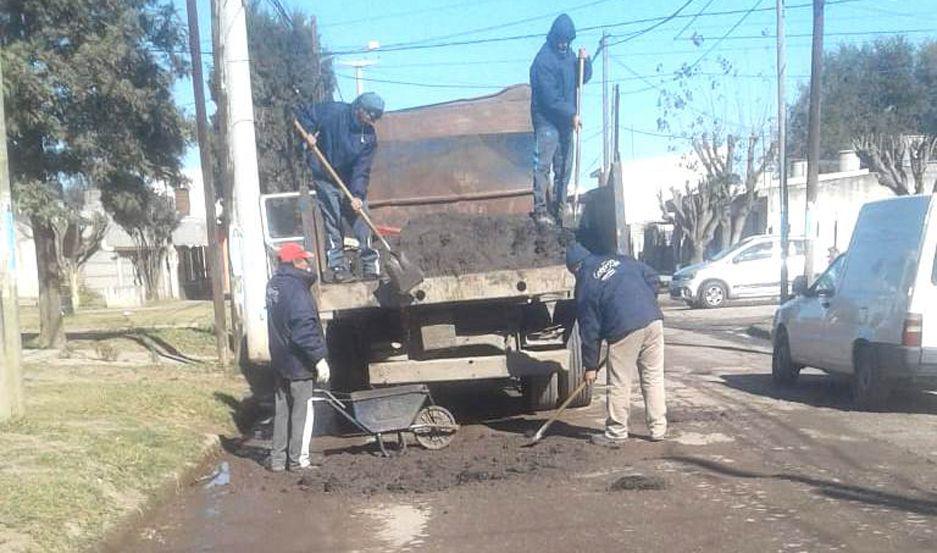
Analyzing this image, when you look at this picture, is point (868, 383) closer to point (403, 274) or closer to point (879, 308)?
point (879, 308)

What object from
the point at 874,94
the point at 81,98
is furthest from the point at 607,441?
the point at 874,94

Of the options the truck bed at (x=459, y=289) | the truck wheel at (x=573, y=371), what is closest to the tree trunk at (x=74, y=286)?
the truck wheel at (x=573, y=371)

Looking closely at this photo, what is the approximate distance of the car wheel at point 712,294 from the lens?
28.7 m

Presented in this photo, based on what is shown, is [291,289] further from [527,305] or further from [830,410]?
[830,410]

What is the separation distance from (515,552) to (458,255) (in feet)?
11.5

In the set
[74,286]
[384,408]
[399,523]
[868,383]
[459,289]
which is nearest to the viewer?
[399,523]

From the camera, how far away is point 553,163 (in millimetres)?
11062

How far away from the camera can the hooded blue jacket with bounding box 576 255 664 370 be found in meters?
8.97

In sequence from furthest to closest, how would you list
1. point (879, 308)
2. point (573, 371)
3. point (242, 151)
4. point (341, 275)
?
point (242, 151), point (879, 308), point (573, 371), point (341, 275)

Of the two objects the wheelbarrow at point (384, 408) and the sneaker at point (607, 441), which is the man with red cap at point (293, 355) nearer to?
the wheelbarrow at point (384, 408)

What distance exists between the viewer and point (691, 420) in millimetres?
10156

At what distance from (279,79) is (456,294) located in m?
21.0

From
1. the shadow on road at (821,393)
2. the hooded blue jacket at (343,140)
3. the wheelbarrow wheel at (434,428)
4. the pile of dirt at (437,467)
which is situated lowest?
the shadow on road at (821,393)

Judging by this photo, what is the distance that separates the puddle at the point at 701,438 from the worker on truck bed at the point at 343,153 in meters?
3.22
